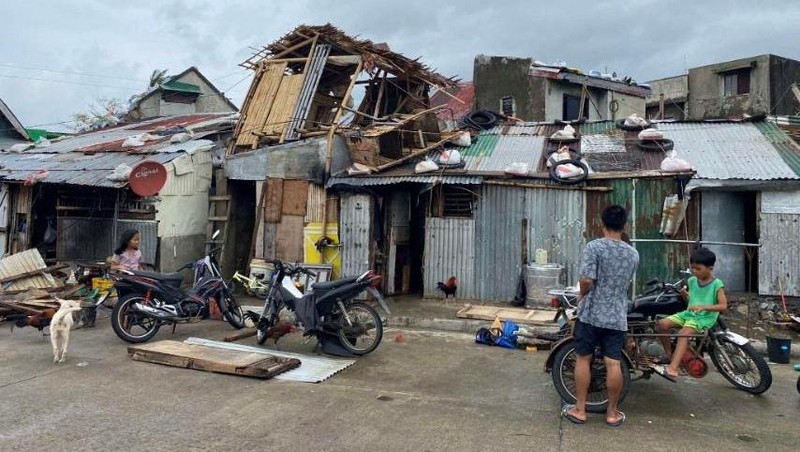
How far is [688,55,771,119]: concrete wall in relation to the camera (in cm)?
2402

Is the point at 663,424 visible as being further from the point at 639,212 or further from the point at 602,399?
the point at 639,212

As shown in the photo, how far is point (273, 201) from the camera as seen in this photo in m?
11.5

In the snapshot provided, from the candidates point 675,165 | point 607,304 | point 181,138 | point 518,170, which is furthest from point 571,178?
point 181,138

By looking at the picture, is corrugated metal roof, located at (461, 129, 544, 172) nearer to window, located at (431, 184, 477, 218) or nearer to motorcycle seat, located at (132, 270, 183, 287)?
window, located at (431, 184, 477, 218)

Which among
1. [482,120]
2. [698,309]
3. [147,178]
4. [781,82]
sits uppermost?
[781,82]

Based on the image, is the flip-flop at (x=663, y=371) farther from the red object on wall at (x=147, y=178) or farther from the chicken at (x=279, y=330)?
the red object on wall at (x=147, y=178)

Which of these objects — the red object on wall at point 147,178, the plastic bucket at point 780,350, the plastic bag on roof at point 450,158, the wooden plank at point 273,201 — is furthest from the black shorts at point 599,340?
the red object on wall at point 147,178

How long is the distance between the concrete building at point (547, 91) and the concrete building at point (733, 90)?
3233 mm

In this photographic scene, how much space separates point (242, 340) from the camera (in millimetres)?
7836

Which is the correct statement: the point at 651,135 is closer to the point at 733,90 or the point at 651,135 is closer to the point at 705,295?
the point at 705,295

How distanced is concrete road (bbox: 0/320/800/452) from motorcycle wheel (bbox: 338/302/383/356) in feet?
1.02

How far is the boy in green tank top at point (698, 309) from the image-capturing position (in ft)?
17.3

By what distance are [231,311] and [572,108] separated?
1560 centimetres

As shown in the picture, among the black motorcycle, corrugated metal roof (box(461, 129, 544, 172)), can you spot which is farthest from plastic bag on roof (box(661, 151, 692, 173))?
the black motorcycle
